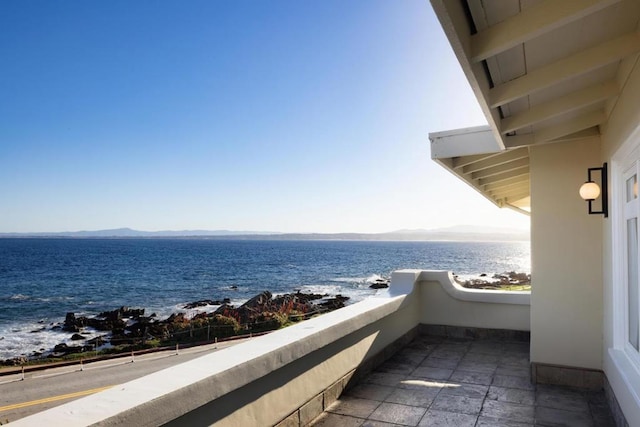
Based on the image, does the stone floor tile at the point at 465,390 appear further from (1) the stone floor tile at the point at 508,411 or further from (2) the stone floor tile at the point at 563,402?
(2) the stone floor tile at the point at 563,402

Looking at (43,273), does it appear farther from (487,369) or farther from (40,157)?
(487,369)

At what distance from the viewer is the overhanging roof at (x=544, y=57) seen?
199 cm

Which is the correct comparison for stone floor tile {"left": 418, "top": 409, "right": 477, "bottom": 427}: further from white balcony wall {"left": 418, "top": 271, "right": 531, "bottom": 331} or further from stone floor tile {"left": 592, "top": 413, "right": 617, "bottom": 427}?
white balcony wall {"left": 418, "top": 271, "right": 531, "bottom": 331}

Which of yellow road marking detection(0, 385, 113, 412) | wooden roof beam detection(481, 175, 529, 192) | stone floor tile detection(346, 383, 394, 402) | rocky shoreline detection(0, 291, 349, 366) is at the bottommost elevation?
rocky shoreline detection(0, 291, 349, 366)

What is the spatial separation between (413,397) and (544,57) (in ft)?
9.31

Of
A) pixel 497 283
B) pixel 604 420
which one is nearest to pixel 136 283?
pixel 497 283

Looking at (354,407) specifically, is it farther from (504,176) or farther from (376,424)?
(504,176)

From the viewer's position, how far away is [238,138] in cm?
4238

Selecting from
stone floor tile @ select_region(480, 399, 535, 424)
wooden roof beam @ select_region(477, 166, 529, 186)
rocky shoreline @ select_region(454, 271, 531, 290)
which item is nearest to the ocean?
rocky shoreline @ select_region(454, 271, 531, 290)

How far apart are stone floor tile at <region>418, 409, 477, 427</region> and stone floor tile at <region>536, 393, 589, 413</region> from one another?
84 cm

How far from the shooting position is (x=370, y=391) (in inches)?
152

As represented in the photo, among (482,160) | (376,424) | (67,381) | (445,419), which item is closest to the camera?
(376,424)

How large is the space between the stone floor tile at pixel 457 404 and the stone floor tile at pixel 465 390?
0.08 m

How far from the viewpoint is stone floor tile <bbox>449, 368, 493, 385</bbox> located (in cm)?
421
